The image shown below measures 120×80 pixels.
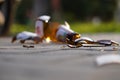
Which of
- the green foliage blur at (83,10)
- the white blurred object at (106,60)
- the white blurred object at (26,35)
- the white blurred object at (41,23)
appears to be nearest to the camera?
the white blurred object at (106,60)

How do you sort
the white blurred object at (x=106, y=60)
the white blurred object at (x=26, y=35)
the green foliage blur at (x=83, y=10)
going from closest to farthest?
1. the white blurred object at (x=106, y=60)
2. the white blurred object at (x=26, y=35)
3. the green foliage blur at (x=83, y=10)

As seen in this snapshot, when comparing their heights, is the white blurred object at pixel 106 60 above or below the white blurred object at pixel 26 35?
below

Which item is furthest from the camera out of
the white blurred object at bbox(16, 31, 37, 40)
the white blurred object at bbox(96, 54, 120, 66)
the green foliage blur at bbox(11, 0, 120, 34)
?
the green foliage blur at bbox(11, 0, 120, 34)

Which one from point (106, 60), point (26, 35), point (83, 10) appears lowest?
point (106, 60)

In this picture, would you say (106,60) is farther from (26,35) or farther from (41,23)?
(26,35)

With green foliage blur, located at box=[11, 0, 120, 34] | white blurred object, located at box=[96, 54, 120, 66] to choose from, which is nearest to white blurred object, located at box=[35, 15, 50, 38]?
white blurred object, located at box=[96, 54, 120, 66]

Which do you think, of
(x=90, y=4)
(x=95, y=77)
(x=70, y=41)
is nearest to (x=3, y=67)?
(x=95, y=77)

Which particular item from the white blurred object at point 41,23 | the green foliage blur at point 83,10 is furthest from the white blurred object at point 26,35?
the green foliage blur at point 83,10

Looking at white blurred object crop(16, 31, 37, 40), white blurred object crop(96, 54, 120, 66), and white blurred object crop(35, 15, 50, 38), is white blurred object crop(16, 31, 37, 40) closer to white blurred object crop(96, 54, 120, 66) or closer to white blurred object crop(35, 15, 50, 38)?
white blurred object crop(35, 15, 50, 38)

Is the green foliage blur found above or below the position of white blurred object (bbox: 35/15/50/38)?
above

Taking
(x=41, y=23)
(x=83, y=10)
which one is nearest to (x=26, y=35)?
(x=41, y=23)

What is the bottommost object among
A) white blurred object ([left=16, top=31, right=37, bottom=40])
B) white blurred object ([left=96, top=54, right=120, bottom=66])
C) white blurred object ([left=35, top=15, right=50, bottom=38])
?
white blurred object ([left=96, top=54, right=120, bottom=66])

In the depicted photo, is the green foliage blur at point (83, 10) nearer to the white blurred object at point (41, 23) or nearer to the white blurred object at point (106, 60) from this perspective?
the white blurred object at point (41, 23)
